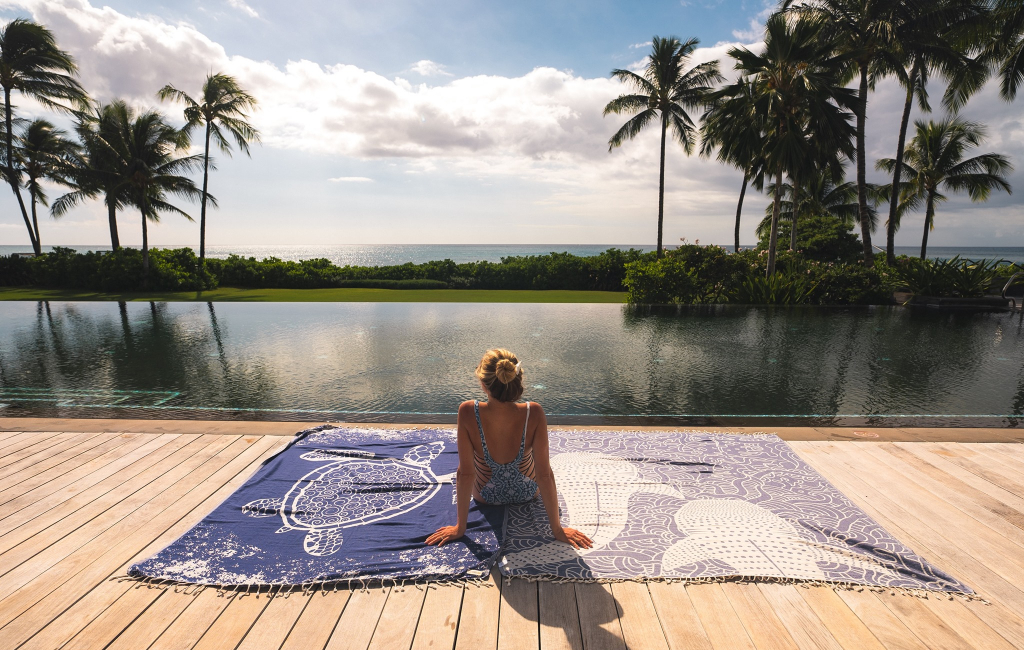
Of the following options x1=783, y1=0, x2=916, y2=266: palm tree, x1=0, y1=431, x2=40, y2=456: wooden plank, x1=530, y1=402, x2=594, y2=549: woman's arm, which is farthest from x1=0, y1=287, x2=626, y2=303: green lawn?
x1=530, y1=402, x2=594, y2=549: woman's arm

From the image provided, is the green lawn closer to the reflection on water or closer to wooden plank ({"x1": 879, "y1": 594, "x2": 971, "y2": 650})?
the reflection on water

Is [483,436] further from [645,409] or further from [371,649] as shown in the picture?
[645,409]

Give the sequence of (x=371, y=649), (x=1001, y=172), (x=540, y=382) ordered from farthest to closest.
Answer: (x=1001, y=172)
(x=540, y=382)
(x=371, y=649)

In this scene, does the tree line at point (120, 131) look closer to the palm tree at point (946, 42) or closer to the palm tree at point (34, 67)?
the palm tree at point (34, 67)

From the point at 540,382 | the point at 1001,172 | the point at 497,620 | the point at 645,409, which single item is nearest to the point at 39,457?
the point at 497,620

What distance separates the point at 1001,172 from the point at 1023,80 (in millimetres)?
13762

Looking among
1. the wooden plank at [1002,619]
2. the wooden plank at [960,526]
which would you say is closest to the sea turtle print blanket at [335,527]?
the wooden plank at [1002,619]

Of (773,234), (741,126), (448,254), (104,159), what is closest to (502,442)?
(773,234)

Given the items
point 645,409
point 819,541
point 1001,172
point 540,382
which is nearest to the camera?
point 819,541

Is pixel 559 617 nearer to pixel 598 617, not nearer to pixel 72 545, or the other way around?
pixel 598 617

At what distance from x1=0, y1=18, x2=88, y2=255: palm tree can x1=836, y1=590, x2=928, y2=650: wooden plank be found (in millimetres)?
28928

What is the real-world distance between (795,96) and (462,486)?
54.3ft

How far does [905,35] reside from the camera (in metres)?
16.2

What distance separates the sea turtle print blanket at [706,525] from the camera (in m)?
2.42
